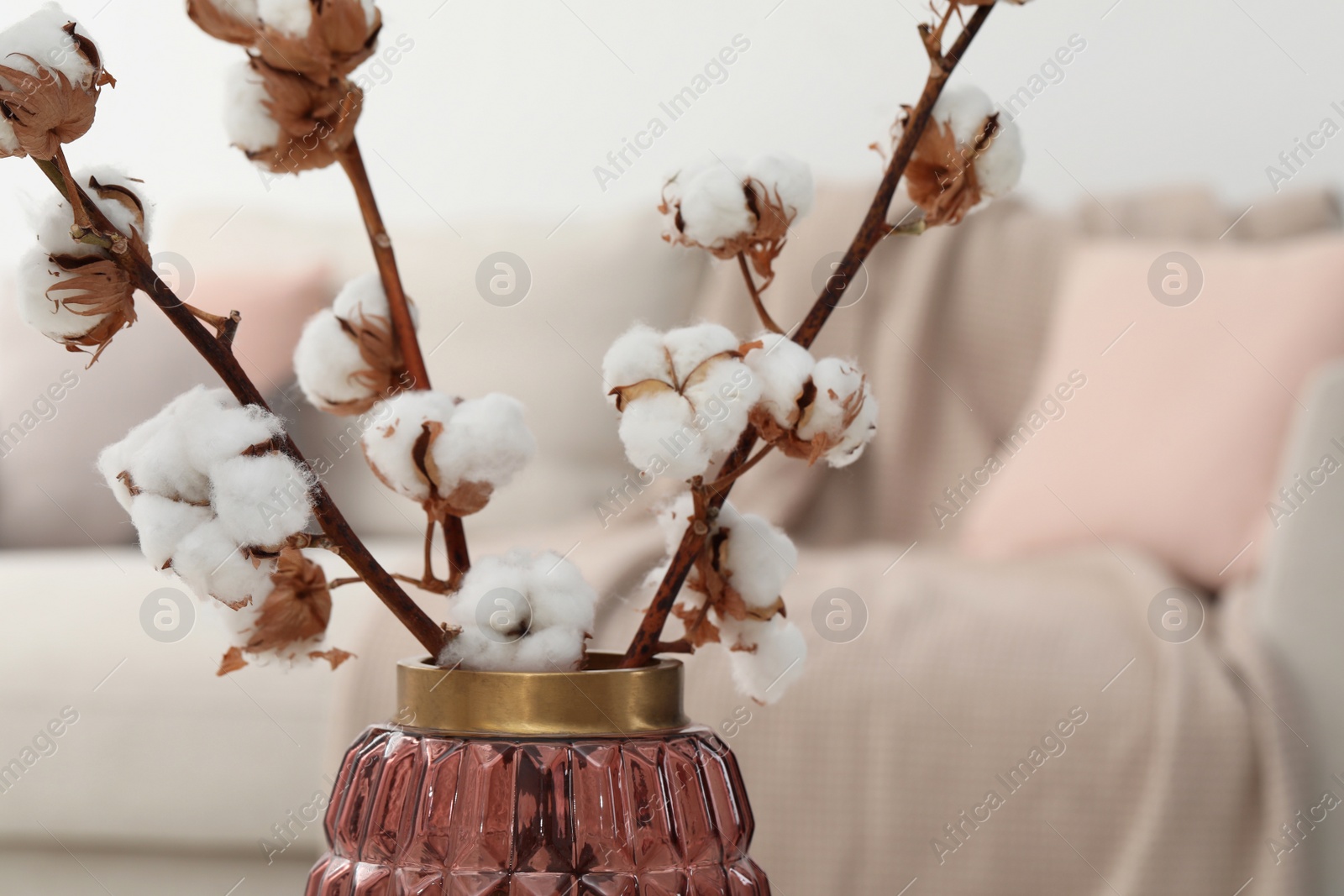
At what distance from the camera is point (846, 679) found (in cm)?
109

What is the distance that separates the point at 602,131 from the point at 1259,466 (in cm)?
104

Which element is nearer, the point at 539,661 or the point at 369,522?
the point at 539,661

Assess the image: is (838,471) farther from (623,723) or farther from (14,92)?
(14,92)

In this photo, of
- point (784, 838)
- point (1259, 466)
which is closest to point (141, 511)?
point (784, 838)

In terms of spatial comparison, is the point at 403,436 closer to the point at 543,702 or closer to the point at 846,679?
the point at 543,702

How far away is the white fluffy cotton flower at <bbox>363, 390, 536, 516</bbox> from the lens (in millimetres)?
357

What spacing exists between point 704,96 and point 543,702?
1601 mm

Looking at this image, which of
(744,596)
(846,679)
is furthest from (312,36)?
(846,679)

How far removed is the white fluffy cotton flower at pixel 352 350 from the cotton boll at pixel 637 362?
110 mm

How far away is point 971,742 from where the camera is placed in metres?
A: 1.06

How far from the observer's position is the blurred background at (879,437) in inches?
41.9

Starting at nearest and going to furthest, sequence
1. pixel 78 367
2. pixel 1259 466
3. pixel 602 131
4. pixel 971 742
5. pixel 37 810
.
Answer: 1. pixel 971 742
2. pixel 37 810
3. pixel 1259 466
4. pixel 78 367
5. pixel 602 131
